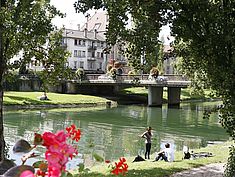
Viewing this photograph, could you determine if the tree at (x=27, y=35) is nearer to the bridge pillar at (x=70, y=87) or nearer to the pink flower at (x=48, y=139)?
the pink flower at (x=48, y=139)

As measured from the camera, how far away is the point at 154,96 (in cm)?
5922

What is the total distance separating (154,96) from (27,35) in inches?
1844

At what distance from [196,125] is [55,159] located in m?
36.3

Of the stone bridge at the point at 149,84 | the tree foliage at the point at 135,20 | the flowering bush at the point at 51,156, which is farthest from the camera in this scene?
the stone bridge at the point at 149,84

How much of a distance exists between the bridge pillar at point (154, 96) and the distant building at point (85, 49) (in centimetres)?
3311

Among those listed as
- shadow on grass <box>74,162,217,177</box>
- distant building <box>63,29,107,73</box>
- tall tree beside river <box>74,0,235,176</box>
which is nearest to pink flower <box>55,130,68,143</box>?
tall tree beside river <box>74,0,235,176</box>

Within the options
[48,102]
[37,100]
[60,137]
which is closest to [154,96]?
[48,102]

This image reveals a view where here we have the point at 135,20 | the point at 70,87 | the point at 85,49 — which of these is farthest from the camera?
the point at 85,49

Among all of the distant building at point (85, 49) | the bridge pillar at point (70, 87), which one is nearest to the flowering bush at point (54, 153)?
the bridge pillar at point (70, 87)

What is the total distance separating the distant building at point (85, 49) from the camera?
299 feet

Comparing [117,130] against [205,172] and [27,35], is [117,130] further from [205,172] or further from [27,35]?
[27,35]

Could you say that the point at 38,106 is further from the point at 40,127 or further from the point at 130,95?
the point at 130,95

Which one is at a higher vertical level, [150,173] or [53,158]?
[53,158]

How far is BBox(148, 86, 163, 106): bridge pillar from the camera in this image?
58.5 metres
